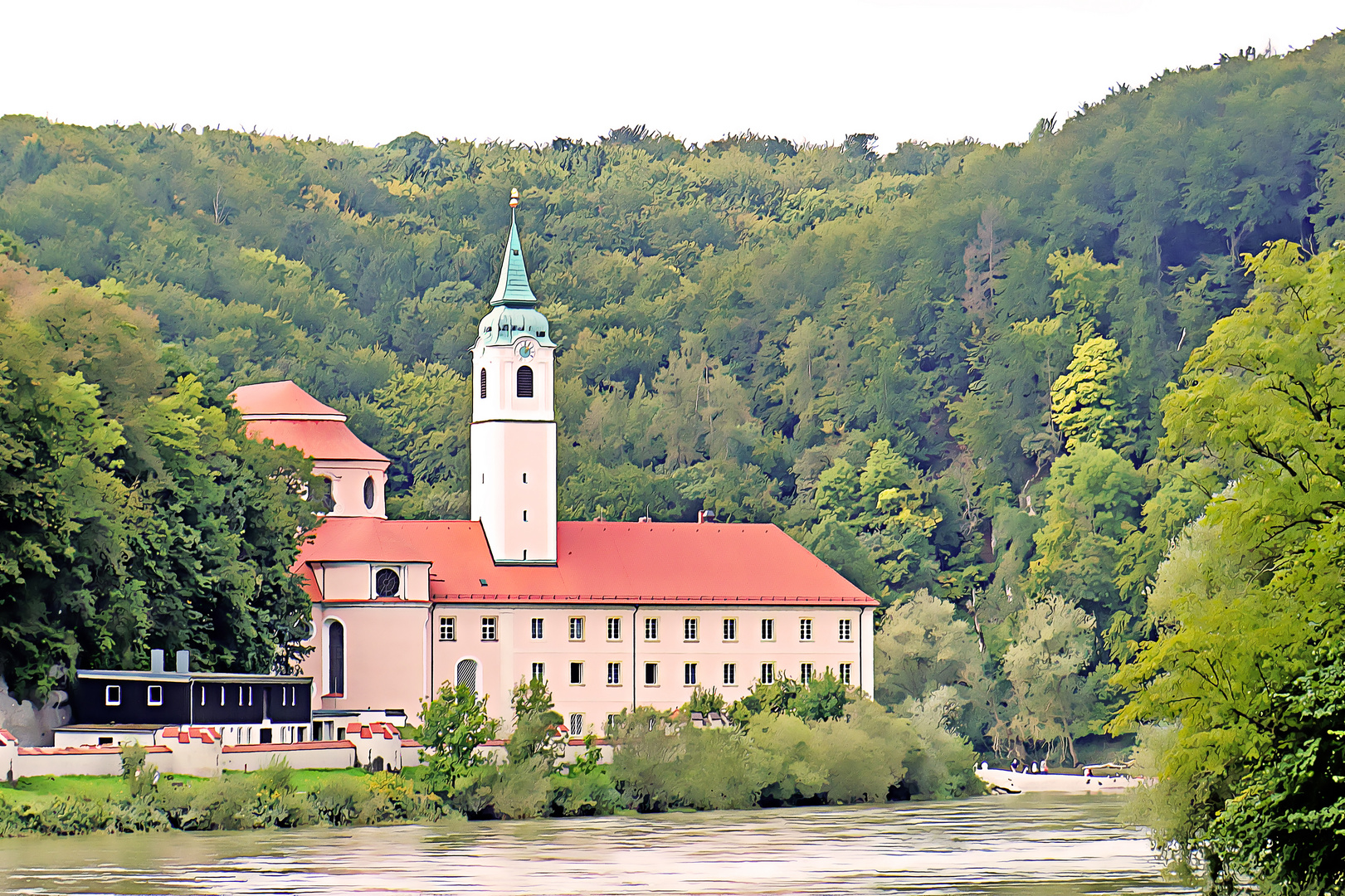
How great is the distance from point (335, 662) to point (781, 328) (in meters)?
59.9

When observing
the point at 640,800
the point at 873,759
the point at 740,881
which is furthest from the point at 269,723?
the point at 740,881

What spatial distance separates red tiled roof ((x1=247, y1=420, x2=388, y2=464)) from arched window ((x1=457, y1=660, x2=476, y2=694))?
8073mm

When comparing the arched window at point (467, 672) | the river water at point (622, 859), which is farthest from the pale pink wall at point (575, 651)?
the river water at point (622, 859)

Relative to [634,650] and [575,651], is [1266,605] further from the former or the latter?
[634,650]

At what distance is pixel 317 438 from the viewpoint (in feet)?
263

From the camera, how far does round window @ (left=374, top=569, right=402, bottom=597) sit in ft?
243

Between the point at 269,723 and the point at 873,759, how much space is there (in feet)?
60.5

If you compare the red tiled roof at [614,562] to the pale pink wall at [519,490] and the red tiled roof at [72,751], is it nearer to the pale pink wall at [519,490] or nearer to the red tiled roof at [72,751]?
the pale pink wall at [519,490]

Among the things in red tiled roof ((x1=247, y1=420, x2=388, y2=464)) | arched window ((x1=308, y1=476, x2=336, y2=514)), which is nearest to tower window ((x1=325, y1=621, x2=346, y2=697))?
arched window ((x1=308, y1=476, x2=336, y2=514))

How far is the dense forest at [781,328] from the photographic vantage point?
8081 centimetres

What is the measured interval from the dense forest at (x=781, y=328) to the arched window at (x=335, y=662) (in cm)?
451

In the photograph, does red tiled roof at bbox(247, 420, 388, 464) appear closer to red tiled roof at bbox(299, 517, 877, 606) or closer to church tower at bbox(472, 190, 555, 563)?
red tiled roof at bbox(299, 517, 877, 606)

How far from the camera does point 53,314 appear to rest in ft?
184

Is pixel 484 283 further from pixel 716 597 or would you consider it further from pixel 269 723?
pixel 269 723
